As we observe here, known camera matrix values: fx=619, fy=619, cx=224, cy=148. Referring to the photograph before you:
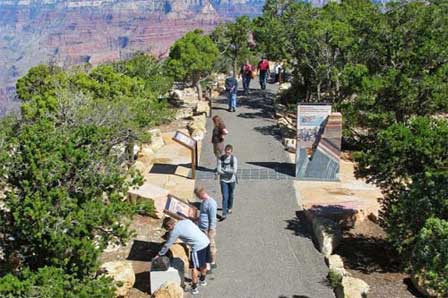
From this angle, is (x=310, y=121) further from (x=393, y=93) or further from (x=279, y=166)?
(x=393, y=93)

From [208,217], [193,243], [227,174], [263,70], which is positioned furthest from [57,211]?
[263,70]

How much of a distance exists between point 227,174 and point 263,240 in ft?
5.16

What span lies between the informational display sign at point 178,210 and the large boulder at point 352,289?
8.71 ft

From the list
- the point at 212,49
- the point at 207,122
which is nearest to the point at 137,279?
the point at 207,122

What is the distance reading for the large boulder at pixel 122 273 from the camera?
361 inches

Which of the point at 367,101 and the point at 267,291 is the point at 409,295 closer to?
the point at 267,291

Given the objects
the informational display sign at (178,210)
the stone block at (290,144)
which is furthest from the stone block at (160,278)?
the stone block at (290,144)

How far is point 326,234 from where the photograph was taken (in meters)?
11.3

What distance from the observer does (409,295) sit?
9.67 metres

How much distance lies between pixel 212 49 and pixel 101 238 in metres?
17.1

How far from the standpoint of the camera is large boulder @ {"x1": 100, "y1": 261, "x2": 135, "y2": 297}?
30.1 feet

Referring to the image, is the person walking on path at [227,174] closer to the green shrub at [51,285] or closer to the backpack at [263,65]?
the green shrub at [51,285]

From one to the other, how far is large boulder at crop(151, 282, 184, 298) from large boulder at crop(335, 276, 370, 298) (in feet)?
7.72

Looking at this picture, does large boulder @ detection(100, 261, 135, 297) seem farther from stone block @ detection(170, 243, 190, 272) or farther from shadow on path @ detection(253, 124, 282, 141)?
shadow on path @ detection(253, 124, 282, 141)
